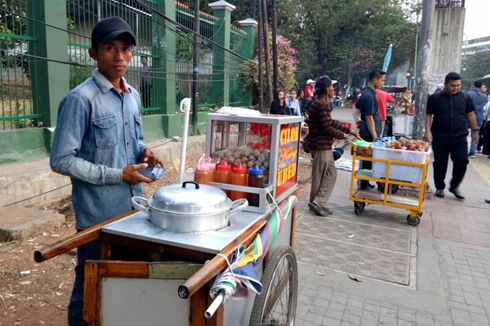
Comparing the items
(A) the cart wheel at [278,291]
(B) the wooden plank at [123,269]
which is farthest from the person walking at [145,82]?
(B) the wooden plank at [123,269]

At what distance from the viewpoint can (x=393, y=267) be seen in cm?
380

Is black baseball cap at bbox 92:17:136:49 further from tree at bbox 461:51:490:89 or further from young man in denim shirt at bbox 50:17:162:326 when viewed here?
tree at bbox 461:51:490:89

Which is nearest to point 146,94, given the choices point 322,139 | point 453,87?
point 322,139

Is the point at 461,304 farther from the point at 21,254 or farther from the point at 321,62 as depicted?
the point at 321,62

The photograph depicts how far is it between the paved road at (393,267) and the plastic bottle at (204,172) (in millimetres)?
1336

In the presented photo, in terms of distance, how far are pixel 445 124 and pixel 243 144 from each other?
465cm

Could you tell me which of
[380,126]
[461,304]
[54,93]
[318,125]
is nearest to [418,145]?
[318,125]

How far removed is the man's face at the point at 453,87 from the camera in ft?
19.2

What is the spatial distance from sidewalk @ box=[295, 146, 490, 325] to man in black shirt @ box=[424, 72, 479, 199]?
66cm

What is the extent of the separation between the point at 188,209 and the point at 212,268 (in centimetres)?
34

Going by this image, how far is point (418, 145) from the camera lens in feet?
16.2

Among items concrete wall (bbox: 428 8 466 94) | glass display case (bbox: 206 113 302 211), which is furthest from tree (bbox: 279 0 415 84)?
glass display case (bbox: 206 113 302 211)

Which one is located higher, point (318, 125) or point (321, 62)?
point (321, 62)

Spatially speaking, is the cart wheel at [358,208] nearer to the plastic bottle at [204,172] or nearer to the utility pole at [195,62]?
the plastic bottle at [204,172]
